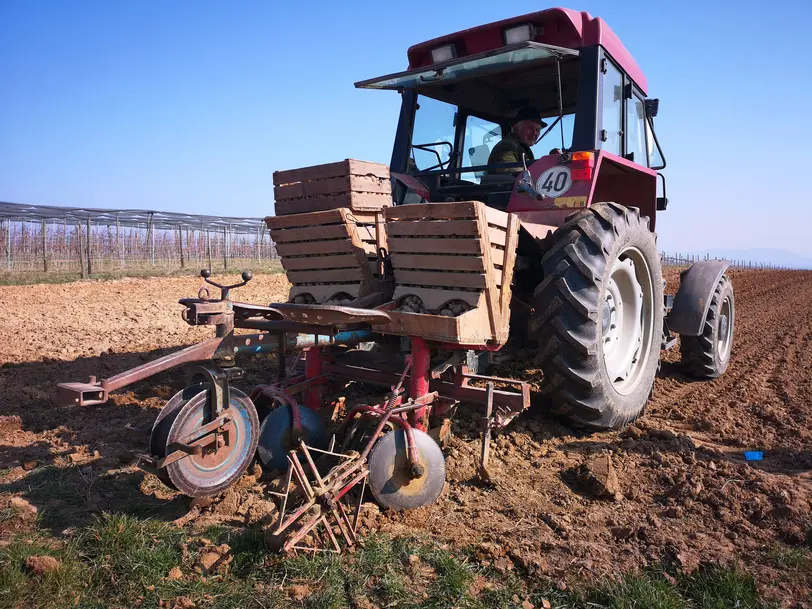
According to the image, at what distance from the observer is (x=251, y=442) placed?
2.88m

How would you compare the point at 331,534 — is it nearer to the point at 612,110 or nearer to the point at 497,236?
the point at 497,236

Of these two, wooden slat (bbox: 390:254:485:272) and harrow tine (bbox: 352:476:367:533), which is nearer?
harrow tine (bbox: 352:476:367:533)

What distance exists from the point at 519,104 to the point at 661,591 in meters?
4.36

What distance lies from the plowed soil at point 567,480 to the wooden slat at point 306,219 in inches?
61.4

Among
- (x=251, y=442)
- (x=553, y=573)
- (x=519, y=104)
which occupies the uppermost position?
(x=519, y=104)

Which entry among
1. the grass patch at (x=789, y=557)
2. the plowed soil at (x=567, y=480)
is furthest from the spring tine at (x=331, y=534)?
the grass patch at (x=789, y=557)

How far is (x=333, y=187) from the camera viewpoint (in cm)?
379

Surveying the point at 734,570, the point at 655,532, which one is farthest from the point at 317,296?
the point at 734,570

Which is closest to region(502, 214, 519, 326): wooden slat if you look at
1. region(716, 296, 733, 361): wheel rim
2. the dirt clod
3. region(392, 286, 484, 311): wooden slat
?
region(392, 286, 484, 311): wooden slat

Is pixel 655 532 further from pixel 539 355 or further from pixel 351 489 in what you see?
pixel 351 489

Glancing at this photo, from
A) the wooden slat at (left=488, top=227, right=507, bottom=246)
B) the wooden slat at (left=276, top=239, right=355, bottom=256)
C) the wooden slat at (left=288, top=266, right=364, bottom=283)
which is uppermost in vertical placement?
the wooden slat at (left=488, top=227, right=507, bottom=246)

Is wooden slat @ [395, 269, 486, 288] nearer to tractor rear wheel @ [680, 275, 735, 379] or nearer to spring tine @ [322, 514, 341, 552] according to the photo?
spring tine @ [322, 514, 341, 552]

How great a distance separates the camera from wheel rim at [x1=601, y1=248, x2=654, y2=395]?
4.09 m

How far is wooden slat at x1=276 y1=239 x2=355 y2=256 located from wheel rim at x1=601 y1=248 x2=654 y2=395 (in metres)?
1.84
